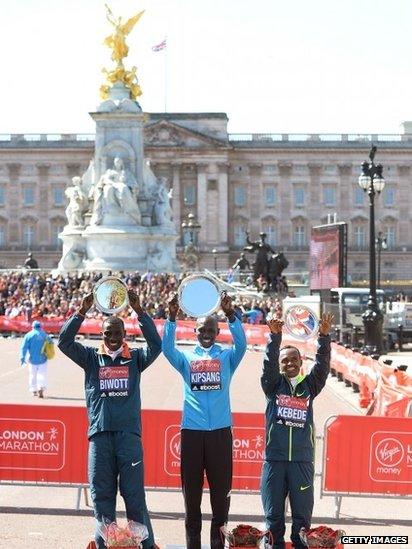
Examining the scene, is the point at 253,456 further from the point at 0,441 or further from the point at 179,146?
the point at 179,146

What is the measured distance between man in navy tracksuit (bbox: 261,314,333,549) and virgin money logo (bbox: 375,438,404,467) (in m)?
2.61

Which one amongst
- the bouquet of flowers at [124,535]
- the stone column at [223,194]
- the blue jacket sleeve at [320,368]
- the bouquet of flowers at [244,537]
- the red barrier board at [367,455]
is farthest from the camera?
the stone column at [223,194]

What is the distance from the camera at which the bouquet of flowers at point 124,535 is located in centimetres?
795

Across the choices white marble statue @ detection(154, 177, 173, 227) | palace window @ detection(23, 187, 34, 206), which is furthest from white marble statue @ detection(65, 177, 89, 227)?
palace window @ detection(23, 187, 34, 206)

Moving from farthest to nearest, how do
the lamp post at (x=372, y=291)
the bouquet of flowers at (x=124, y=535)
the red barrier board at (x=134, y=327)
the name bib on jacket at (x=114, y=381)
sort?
the red barrier board at (x=134, y=327) → the lamp post at (x=372, y=291) → the name bib on jacket at (x=114, y=381) → the bouquet of flowers at (x=124, y=535)

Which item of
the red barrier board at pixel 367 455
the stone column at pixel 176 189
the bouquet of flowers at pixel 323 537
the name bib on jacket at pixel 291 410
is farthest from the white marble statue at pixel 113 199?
the stone column at pixel 176 189

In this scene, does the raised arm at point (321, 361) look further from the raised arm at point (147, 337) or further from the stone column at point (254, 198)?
the stone column at point (254, 198)

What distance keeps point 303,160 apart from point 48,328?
66422 millimetres

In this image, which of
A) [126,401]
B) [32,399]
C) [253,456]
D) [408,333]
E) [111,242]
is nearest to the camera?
[126,401]

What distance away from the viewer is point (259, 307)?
4212 cm

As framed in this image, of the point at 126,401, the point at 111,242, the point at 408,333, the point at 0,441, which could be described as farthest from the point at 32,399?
the point at 111,242

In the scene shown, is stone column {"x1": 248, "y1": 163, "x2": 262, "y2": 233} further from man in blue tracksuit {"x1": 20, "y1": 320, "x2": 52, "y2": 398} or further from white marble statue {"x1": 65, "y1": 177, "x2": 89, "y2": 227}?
man in blue tracksuit {"x1": 20, "y1": 320, "x2": 52, "y2": 398}

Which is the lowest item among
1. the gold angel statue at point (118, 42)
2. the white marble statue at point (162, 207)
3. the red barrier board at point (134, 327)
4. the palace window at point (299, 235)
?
the red barrier board at point (134, 327)

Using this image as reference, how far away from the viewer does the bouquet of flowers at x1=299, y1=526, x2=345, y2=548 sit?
8094 mm
